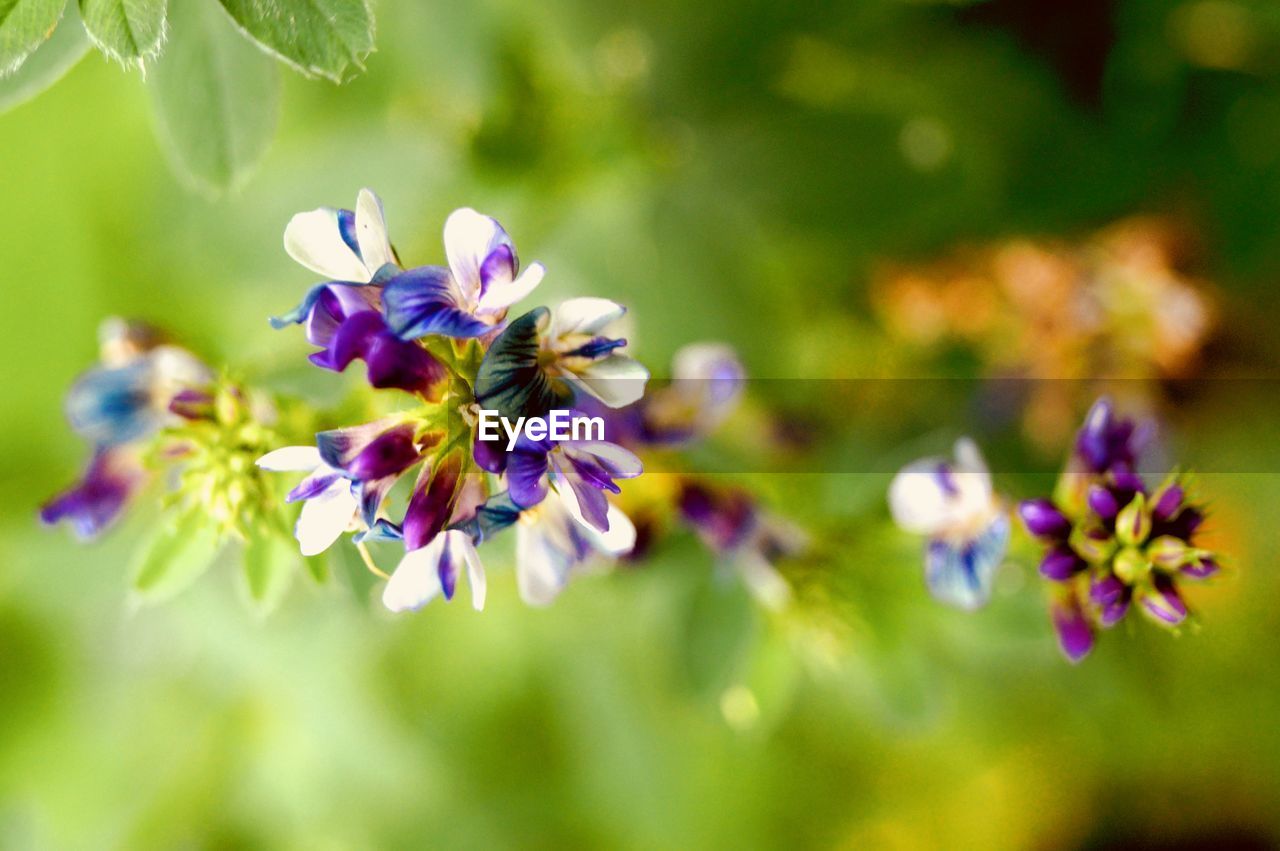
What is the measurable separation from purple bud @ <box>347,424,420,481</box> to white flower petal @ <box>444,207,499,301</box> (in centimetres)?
11

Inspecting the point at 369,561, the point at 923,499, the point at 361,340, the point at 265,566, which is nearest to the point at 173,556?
the point at 265,566

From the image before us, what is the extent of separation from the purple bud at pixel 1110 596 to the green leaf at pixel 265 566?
670 millimetres

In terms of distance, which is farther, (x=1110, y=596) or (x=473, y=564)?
(x=1110, y=596)

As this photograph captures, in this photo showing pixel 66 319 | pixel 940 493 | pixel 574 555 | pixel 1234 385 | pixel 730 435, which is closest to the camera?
pixel 574 555

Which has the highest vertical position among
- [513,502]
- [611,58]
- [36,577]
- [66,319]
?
[611,58]

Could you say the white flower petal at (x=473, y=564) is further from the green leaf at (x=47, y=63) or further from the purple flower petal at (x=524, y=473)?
the green leaf at (x=47, y=63)

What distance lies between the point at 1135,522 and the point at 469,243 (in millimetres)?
570

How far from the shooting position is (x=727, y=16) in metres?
1.53

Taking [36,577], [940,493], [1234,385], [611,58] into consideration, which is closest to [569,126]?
[611,58]

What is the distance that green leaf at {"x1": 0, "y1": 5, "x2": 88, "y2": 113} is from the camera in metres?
0.84

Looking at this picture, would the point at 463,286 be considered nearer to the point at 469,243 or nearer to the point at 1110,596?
the point at 469,243

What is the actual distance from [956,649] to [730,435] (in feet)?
1.52

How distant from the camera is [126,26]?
0.71m

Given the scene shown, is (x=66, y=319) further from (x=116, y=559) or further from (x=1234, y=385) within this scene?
(x=1234, y=385)
